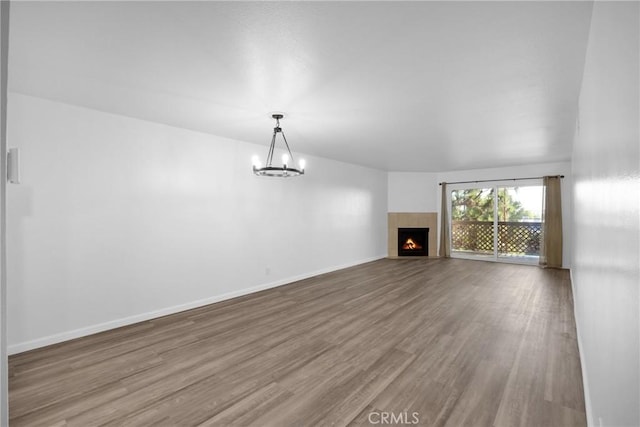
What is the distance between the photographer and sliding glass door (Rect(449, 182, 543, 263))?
718 cm

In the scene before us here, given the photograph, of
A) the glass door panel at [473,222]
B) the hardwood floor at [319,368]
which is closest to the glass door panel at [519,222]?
the glass door panel at [473,222]

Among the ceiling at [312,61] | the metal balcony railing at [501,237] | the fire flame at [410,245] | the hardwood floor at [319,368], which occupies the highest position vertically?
the ceiling at [312,61]

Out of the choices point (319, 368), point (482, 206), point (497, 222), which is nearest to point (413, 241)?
point (482, 206)

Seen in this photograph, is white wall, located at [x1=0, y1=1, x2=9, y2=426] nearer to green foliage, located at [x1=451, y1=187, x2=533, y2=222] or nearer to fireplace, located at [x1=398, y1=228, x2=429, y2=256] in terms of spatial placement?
fireplace, located at [x1=398, y1=228, x2=429, y2=256]

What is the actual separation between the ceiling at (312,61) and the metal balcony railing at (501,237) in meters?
4.10

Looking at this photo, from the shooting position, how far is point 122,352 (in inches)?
111

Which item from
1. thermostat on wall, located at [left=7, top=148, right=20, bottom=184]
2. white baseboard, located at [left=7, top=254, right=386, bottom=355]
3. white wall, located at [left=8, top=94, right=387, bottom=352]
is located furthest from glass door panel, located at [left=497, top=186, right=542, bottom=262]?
thermostat on wall, located at [left=7, top=148, right=20, bottom=184]

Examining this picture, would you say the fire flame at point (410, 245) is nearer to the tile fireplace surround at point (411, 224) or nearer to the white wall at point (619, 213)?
the tile fireplace surround at point (411, 224)

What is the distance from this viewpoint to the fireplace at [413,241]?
847 cm

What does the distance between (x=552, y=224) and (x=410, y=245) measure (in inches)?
130

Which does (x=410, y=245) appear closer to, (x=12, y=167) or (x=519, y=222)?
(x=519, y=222)

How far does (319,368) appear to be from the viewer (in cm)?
249

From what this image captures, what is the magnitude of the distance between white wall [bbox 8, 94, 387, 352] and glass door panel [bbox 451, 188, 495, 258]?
16.7 ft

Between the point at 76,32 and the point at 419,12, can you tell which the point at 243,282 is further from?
the point at 419,12
